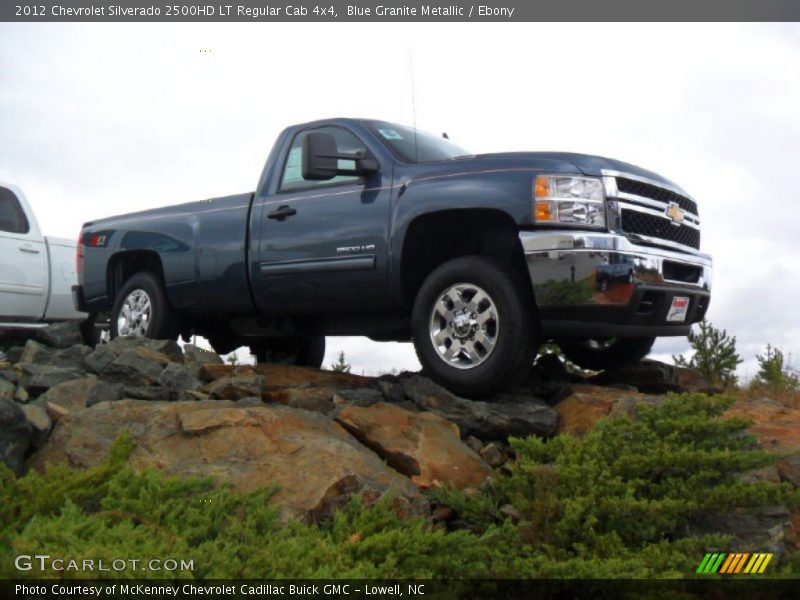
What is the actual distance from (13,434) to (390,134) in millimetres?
3992

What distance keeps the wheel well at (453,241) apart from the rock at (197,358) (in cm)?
206

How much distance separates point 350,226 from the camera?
775 cm

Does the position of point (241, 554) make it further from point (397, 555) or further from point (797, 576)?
point (797, 576)

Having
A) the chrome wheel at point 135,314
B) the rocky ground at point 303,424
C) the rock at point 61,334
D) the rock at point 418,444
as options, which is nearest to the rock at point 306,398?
the rocky ground at point 303,424

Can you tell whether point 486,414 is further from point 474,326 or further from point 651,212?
point 651,212

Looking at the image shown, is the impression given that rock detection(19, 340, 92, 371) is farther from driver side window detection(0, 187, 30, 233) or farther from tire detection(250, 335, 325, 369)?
driver side window detection(0, 187, 30, 233)

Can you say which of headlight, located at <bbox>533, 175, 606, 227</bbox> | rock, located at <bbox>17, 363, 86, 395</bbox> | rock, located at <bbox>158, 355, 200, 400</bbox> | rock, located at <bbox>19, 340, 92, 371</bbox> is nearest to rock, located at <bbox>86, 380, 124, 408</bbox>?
rock, located at <bbox>158, 355, 200, 400</bbox>

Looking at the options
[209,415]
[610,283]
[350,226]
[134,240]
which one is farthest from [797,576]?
[134,240]

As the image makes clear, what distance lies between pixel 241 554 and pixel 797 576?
8.80 feet

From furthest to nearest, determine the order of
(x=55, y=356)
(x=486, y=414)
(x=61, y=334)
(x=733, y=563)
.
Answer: (x=61, y=334)
(x=55, y=356)
(x=486, y=414)
(x=733, y=563)

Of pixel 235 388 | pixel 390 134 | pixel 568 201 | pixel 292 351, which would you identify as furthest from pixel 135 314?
pixel 568 201

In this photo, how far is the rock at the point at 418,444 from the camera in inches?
241

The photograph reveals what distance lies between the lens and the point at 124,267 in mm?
10242

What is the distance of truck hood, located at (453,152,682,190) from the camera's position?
22.7ft
